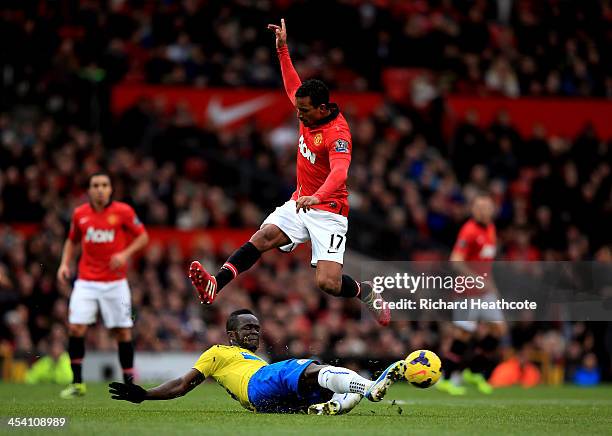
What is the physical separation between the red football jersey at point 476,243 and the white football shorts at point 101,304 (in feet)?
14.3

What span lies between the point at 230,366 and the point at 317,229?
204 centimetres

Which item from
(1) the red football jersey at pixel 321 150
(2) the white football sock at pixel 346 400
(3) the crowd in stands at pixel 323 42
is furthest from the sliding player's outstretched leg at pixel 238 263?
(3) the crowd in stands at pixel 323 42

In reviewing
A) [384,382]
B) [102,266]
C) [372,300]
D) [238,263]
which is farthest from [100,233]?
[384,382]

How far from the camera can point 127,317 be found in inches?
541

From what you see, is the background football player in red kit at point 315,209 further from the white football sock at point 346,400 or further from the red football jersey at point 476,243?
the red football jersey at point 476,243

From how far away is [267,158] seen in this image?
2202 centimetres

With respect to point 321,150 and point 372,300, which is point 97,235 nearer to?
point 372,300

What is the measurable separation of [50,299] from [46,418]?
9334 millimetres

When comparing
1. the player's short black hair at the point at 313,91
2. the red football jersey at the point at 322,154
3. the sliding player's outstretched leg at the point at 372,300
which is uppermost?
the player's short black hair at the point at 313,91

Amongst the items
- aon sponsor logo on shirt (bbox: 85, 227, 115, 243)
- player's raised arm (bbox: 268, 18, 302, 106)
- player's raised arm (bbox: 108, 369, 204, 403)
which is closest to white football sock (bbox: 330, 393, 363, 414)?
player's raised arm (bbox: 108, 369, 204, 403)

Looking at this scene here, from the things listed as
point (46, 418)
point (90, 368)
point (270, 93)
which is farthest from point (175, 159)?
point (46, 418)

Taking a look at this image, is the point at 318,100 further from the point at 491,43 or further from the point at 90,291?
the point at 491,43

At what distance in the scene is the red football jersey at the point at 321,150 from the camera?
1117 cm

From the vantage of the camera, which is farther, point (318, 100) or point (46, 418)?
point (318, 100)
